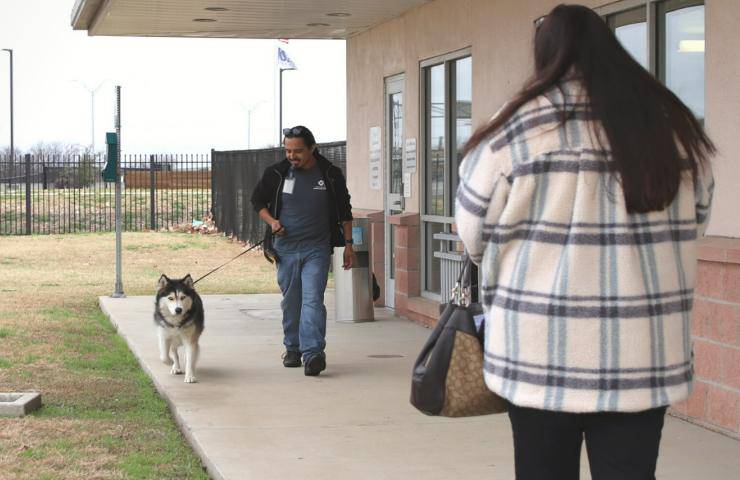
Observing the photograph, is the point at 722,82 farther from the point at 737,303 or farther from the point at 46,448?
the point at 46,448

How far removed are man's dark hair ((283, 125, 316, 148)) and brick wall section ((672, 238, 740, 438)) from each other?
327 centimetres

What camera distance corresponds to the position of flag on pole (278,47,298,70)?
47438 millimetres

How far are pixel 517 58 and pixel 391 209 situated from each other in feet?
13.5

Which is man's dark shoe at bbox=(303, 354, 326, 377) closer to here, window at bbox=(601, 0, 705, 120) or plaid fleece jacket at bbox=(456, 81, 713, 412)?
window at bbox=(601, 0, 705, 120)

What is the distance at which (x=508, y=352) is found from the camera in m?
3.24

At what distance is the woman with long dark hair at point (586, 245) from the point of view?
315cm

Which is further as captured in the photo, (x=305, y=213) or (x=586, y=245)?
(x=305, y=213)

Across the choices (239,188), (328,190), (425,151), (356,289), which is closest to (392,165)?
(425,151)

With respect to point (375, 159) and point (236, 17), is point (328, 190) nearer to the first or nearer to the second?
point (375, 159)

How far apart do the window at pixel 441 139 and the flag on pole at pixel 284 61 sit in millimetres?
34708

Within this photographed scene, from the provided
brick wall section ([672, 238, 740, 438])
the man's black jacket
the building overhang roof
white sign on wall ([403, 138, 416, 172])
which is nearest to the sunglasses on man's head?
the man's black jacket

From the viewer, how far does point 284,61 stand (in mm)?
47562

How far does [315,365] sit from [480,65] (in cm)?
349

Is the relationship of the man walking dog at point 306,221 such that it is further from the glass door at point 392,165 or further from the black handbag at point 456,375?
the black handbag at point 456,375
